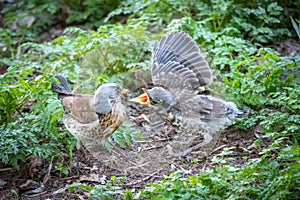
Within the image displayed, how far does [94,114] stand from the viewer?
5.55 m

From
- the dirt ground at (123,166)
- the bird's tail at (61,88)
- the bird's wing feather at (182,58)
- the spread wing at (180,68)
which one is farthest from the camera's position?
the bird's wing feather at (182,58)

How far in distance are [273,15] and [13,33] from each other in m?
3.97

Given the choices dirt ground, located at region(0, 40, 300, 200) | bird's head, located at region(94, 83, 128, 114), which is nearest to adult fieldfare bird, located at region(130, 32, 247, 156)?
dirt ground, located at region(0, 40, 300, 200)

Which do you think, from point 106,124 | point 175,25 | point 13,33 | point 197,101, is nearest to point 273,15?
point 175,25

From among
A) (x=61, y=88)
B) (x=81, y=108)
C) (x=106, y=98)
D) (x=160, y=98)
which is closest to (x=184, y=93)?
(x=160, y=98)

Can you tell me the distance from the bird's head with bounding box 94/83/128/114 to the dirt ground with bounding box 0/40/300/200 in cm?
59

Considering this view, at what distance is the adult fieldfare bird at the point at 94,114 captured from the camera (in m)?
5.54

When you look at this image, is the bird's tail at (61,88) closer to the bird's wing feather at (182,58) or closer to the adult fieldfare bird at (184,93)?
the adult fieldfare bird at (184,93)

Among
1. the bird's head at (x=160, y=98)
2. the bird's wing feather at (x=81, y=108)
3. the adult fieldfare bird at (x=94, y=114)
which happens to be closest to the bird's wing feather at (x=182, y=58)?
the bird's head at (x=160, y=98)

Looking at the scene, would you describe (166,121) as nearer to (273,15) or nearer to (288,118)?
(288,118)

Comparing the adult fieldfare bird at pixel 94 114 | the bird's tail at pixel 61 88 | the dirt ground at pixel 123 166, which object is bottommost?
the dirt ground at pixel 123 166

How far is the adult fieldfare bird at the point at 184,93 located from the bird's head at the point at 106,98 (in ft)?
1.27

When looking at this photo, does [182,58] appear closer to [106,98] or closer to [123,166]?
[106,98]

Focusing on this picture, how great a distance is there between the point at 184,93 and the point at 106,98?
905mm
